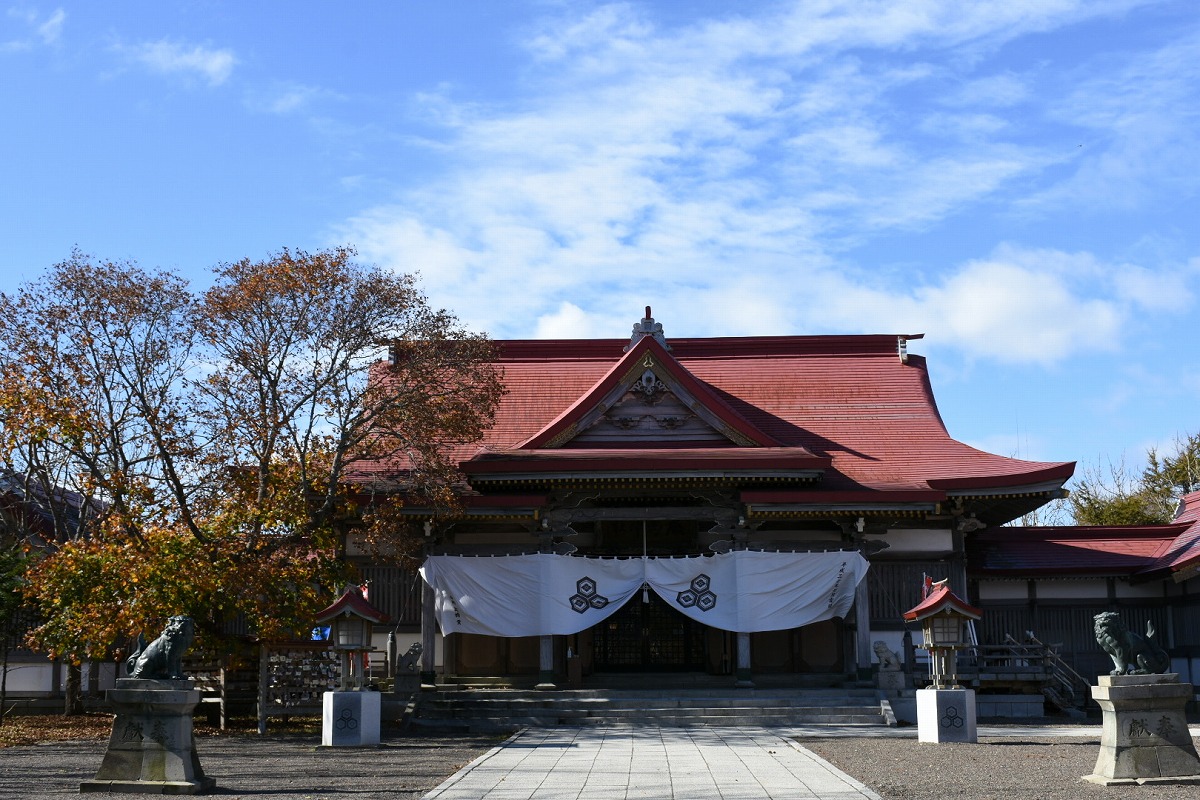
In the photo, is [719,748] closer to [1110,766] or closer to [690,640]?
[1110,766]

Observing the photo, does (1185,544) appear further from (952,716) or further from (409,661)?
(409,661)

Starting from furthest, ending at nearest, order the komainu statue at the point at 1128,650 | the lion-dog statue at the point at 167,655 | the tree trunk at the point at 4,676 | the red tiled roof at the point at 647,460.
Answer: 1. the red tiled roof at the point at 647,460
2. the tree trunk at the point at 4,676
3. the komainu statue at the point at 1128,650
4. the lion-dog statue at the point at 167,655

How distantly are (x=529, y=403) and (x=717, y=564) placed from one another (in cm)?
662

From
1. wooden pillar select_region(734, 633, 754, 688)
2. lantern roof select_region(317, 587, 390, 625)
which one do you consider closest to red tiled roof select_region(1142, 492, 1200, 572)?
wooden pillar select_region(734, 633, 754, 688)

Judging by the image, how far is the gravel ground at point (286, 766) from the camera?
11.4 metres

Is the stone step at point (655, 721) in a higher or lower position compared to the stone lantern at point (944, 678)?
lower

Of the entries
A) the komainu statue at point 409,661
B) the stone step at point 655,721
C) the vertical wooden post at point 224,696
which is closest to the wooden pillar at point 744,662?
the stone step at point 655,721

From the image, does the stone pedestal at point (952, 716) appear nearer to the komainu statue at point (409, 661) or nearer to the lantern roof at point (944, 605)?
the lantern roof at point (944, 605)

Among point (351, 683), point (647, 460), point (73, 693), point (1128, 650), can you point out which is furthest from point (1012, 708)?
point (73, 693)

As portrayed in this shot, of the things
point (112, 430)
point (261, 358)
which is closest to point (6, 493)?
point (112, 430)

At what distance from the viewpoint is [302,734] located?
703 inches

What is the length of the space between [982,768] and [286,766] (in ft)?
25.8

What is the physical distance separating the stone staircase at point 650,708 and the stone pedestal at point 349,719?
7.42 feet

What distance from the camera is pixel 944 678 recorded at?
1681 cm
